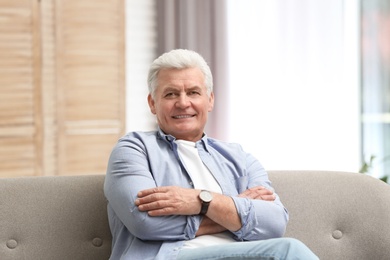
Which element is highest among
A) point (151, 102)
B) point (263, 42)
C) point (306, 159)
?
point (263, 42)

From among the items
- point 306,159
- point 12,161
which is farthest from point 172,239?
point 306,159

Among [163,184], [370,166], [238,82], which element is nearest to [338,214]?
[163,184]

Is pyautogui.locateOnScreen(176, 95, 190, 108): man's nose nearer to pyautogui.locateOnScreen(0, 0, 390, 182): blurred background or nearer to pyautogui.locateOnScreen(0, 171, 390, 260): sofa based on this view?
pyautogui.locateOnScreen(0, 171, 390, 260): sofa

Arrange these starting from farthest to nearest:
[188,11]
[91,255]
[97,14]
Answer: [188,11], [97,14], [91,255]

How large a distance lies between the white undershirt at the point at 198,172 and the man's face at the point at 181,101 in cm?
5

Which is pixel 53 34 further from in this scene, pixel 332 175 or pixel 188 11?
pixel 332 175

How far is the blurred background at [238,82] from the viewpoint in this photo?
15.5 feet

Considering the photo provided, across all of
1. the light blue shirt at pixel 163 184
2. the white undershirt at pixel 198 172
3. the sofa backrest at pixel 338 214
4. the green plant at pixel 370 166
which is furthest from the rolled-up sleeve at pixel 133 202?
the green plant at pixel 370 166

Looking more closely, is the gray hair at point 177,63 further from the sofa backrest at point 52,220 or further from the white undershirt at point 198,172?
the sofa backrest at point 52,220

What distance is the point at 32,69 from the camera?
4.71 metres

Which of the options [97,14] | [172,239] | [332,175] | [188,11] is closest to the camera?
[172,239]

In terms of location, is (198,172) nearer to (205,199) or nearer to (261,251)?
(205,199)

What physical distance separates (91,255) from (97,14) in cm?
304

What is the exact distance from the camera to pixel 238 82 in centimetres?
545
